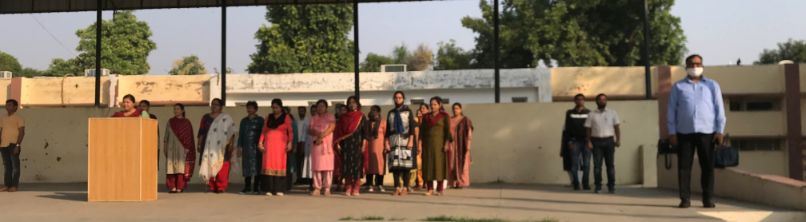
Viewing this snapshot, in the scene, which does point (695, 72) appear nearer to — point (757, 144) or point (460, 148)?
point (460, 148)

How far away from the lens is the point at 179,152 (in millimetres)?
10414

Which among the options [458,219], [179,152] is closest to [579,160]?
[458,219]

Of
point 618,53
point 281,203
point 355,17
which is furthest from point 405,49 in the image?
point 281,203

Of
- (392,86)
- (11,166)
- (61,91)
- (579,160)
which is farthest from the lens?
(61,91)

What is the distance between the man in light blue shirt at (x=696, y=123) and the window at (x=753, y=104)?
2942 centimetres

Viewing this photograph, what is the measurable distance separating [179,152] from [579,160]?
221 inches

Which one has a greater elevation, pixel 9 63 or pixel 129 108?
pixel 9 63

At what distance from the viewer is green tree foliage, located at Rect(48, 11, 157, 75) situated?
160 feet

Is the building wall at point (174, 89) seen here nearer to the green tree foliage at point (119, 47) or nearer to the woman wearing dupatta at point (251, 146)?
the green tree foliage at point (119, 47)

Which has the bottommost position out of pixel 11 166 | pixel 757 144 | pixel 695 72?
pixel 757 144

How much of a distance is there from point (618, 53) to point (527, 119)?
2807 centimetres

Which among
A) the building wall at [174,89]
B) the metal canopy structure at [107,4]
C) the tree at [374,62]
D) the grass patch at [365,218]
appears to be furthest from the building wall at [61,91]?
the grass patch at [365,218]

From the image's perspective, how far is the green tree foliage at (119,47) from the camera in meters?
48.7

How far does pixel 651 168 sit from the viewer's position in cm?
1198
